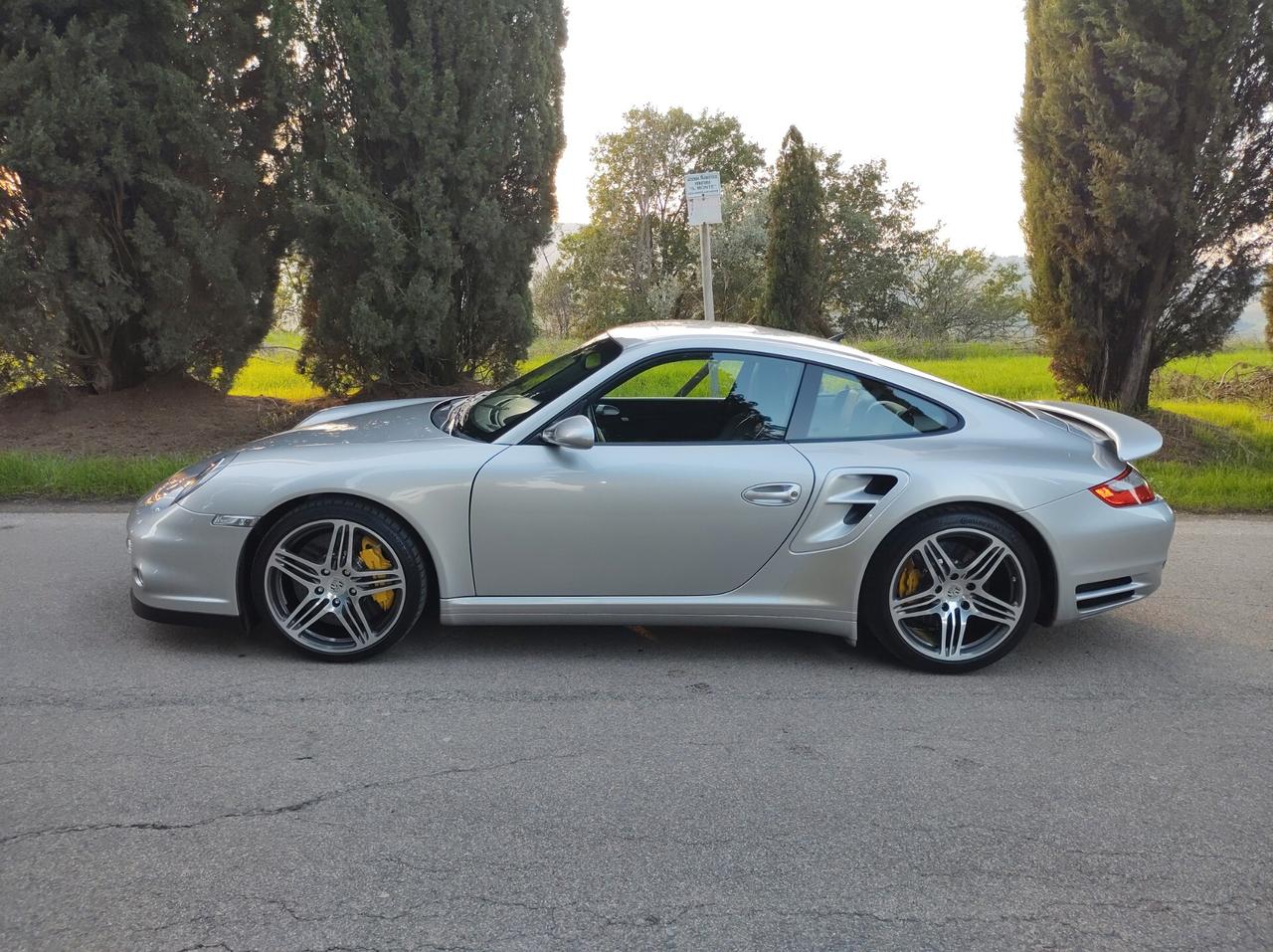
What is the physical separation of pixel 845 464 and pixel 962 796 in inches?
55.3

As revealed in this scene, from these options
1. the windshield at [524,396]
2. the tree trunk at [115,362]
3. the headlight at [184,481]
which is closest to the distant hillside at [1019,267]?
the tree trunk at [115,362]

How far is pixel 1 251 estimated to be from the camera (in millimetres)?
8195

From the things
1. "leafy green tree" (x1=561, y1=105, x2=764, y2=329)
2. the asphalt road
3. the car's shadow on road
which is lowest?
the asphalt road

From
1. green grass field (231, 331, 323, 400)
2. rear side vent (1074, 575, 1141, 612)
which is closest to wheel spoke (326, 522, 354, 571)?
rear side vent (1074, 575, 1141, 612)

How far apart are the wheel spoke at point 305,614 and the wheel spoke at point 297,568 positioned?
0.07 meters

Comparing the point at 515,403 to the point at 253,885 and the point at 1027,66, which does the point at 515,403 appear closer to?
the point at 253,885

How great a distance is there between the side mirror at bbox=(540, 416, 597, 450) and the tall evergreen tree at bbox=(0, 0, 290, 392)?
608 cm

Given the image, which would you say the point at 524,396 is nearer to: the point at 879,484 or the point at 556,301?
the point at 879,484

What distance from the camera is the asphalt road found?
95.9 inches

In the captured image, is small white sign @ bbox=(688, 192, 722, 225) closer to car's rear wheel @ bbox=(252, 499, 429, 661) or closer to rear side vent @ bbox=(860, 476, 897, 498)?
rear side vent @ bbox=(860, 476, 897, 498)

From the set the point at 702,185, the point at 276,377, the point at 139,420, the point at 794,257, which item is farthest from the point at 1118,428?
the point at 276,377

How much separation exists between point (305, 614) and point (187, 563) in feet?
1.63

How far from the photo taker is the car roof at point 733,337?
4.26 m

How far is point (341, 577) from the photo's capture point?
398 centimetres
